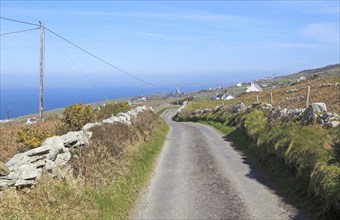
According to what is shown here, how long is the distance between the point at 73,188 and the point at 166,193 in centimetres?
423

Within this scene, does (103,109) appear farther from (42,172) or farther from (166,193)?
(42,172)

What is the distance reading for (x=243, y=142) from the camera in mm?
26094

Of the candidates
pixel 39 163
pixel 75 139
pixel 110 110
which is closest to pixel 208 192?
pixel 75 139

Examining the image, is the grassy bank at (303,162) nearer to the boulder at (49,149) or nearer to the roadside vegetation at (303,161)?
the roadside vegetation at (303,161)

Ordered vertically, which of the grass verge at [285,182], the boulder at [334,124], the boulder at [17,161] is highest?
the boulder at [334,124]

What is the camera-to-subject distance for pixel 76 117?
20547 mm

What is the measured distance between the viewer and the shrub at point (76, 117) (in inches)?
792

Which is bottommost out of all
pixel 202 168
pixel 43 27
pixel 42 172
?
pixel 202 168

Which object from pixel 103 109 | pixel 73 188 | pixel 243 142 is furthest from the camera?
pixel 103 109

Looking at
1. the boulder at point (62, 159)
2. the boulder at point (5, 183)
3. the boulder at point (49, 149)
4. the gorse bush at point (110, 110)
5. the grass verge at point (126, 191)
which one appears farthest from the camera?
the gorse bush at point (110, 110)

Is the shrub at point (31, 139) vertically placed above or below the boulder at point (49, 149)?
below

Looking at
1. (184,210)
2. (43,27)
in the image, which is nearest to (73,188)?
(184,210)

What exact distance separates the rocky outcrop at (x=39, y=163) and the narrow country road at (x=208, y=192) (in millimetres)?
2734

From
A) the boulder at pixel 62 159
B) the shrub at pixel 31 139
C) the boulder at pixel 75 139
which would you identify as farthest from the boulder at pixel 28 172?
the shrub at pixel 31 139
